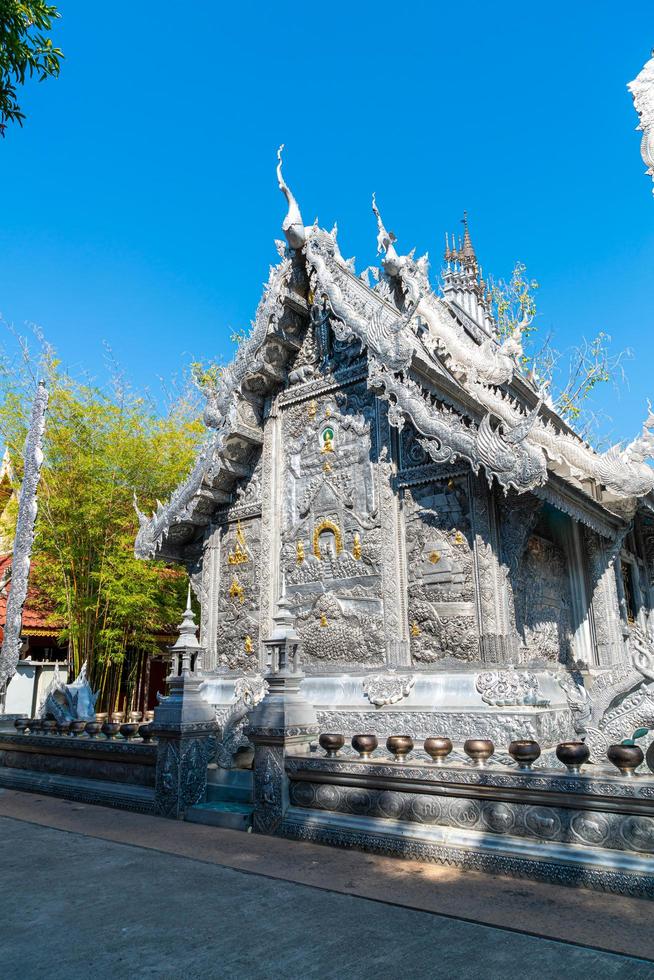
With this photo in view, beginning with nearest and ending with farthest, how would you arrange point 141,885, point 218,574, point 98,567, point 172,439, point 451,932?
1. point 451,932
2. point 141,885
3. point 218,574
4. point 98,567
5. point 172,439

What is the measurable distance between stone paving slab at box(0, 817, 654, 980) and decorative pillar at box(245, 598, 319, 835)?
1.20 m

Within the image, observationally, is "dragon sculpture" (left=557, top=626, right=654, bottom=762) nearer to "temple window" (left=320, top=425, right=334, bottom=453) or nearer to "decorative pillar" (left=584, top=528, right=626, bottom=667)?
"decorative pillar" (left=584, top=528, right=626, bottom=667)

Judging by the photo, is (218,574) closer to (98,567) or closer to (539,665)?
(539,665)

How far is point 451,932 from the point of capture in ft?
11.3

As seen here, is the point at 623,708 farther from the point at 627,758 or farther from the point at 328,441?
the point at 328,441

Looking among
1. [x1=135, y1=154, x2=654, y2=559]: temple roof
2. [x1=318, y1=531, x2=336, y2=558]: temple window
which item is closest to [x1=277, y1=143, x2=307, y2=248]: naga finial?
[x1=135, y1=154, x2=654, y2=559]: temple roof

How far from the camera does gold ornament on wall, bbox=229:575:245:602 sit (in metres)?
10.1

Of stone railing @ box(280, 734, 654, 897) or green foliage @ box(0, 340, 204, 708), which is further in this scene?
green foliage @ box(0, 340, 204, 708)

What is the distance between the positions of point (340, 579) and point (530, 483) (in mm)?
3051

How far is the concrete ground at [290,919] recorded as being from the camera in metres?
3.08

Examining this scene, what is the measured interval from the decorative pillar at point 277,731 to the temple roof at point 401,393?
2776 millimetres

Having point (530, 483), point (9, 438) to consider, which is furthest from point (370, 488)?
point (9, 438)

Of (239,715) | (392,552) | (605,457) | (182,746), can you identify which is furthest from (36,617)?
(605,457)

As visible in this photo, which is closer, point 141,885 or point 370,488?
point 141,885
